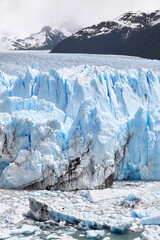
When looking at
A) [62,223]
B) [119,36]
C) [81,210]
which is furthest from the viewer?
[119,36]

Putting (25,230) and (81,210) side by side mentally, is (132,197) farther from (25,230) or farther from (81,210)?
(25,230)

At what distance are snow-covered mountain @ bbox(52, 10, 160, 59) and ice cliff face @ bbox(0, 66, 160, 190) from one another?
3990cm

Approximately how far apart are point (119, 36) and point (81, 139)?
170 feet

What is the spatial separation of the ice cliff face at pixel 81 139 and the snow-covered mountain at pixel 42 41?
10656 centimetres

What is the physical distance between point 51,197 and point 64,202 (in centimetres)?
47

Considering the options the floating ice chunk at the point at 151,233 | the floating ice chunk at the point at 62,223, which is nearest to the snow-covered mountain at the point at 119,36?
the floating ice chunk at the point at 151,233

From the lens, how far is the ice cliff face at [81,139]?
23.9ft

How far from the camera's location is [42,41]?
123125 mm

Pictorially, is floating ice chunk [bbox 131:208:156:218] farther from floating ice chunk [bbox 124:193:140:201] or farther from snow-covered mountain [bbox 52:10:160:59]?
snow-covered mountain [bbox 52:10:160:59]

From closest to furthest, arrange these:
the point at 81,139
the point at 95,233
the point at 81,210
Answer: the point at 95,233, the point at 81,210, the point at 81,139

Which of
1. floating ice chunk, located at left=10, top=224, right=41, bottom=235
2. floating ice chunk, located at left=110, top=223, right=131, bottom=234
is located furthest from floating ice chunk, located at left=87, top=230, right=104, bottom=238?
floating ice chunk, located at left=10, top=224, right=41, bottom=235

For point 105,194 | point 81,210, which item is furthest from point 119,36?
point 81,210

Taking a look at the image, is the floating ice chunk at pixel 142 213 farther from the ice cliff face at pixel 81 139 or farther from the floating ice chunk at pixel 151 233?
the ice cliff face at pixel 81 139

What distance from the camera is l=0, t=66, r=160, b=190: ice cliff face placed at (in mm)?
7285
